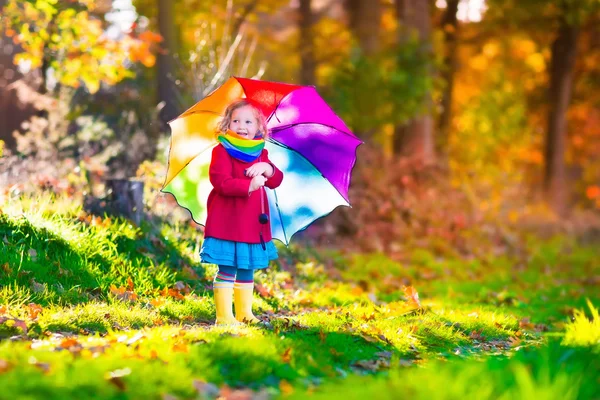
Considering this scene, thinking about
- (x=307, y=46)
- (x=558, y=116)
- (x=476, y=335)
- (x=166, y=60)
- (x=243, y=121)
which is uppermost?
(x=307, y=46)

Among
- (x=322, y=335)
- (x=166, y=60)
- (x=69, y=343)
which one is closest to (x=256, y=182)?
(x=322, y=335)

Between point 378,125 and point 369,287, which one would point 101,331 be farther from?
point 378,125

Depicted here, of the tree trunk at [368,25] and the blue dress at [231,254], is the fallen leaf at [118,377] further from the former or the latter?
the tree trunk at [368,25]

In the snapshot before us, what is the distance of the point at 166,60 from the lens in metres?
13.6

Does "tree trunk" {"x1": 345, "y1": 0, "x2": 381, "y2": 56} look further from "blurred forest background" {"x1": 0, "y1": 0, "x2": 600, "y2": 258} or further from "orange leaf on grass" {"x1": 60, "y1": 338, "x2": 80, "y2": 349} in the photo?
"orange leaf on grass" {"x1": 60, "y1": 338, "x2": 80, "y2": 349}

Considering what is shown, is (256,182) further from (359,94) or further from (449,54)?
(449,54)

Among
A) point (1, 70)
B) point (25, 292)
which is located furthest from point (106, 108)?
point (25, 292)

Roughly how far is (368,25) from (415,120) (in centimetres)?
235

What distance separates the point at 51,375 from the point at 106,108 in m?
11.7

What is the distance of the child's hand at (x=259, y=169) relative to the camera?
5.96 metres

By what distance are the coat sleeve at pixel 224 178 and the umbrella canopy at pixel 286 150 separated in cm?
31

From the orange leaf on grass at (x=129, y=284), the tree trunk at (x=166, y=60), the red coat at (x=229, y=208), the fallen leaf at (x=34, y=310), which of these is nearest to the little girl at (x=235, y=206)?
the red coat at (x=229, y=208)

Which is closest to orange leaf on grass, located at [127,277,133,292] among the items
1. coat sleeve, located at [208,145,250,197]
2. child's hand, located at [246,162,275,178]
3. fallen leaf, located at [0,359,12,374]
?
coat sleeve, located at [208,145,250,197]

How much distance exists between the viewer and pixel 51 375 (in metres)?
4.08
